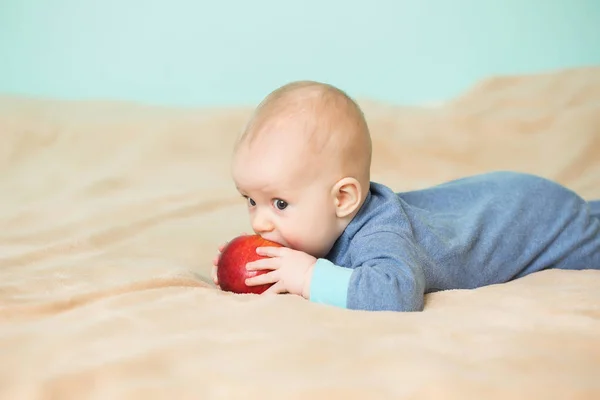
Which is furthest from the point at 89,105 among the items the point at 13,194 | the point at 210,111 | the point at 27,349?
the point at 27,349

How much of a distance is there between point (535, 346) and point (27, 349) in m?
0.54

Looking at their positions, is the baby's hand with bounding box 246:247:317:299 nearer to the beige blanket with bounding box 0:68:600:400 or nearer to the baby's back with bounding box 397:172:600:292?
the beige blanket with bounding box 0:68:600:400

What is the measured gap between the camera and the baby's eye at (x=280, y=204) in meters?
1.31

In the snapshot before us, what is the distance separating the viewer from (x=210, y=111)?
2.78 meters

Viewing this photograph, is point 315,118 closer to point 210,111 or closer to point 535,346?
point 535,346

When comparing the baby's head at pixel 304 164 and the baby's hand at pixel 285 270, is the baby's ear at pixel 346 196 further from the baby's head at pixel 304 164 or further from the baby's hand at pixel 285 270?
the baby's hand at pixel 285 270

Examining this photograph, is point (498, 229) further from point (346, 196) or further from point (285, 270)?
point (285, 270)

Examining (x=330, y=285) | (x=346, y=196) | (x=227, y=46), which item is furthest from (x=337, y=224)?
(x=227, y=46)

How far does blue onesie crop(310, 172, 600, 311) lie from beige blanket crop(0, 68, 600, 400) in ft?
0.23

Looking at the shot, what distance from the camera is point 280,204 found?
1314 millimetres

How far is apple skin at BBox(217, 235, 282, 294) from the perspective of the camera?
1273 mm

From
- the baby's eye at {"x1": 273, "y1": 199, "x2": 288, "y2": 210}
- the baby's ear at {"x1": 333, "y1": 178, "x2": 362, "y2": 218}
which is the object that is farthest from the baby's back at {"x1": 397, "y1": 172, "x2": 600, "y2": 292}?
the baby's eye at {"x1": 273, "y1": 199, "x2": 288, "y2": 210}

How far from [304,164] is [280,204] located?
8 cm

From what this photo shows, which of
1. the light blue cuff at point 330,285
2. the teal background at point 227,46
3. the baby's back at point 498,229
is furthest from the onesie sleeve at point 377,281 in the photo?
the teal background at point 227,46
